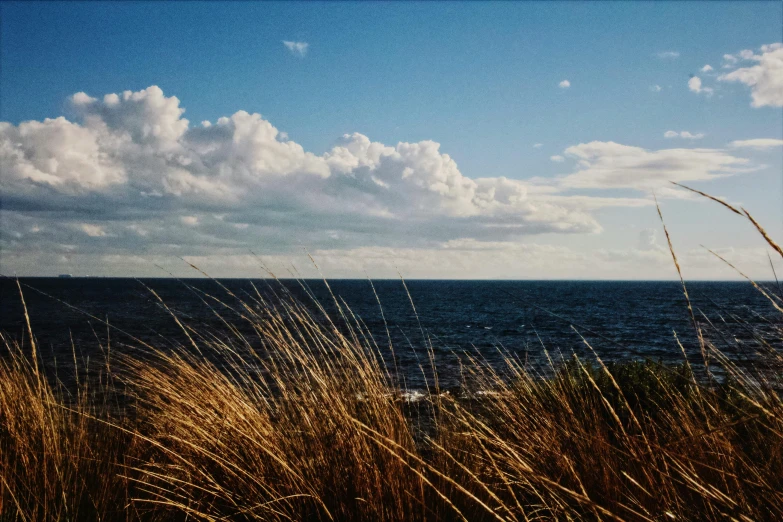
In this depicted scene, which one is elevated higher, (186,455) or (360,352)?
(360,352)

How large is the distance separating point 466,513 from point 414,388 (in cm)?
1098

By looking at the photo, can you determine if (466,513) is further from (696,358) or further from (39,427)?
(696,358)

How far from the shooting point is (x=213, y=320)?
124 ft

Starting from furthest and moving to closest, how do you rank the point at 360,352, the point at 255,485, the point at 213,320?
the point at 213,320 → the point at 360,352 → the point at 255,485

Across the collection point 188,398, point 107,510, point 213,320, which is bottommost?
point 213,320

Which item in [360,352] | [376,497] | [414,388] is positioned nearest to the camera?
[376,497]

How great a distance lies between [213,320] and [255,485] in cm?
3813

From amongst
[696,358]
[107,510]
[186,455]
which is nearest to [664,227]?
[186,455]

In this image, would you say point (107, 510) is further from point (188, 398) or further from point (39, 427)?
point (39, 427)

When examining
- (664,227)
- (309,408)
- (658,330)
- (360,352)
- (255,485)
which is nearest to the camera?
(664,227)

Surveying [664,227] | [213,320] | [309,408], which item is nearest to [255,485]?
[309,408]

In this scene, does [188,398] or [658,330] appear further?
[658,330]

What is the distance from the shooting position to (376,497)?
2061mm

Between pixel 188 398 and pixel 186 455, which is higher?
pixel 188 398
